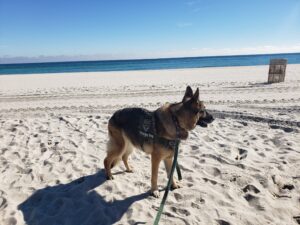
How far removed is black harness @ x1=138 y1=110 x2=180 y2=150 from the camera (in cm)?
423

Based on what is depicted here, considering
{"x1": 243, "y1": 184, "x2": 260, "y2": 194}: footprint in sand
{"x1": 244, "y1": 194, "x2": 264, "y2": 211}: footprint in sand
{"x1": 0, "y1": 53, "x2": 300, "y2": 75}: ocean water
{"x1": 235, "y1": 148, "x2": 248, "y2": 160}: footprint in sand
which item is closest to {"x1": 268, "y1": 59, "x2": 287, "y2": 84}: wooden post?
{"x1": 235, "y1": 148, "x2": 248, "y2": 160}: footprint in sand

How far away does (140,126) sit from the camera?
444cm

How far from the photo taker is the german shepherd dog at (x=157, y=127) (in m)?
4.07

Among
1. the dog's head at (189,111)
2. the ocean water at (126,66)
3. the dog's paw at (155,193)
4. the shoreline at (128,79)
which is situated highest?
the dog's head at (189,111)

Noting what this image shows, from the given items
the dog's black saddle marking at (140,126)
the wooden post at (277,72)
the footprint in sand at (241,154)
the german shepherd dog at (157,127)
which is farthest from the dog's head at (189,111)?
the wooden post at (277,72)

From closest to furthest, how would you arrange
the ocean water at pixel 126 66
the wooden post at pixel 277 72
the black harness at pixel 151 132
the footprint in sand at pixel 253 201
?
1. the footprint in sand at pixel 253 201
2. the black harness at pixel 151 132
3. the wooden post at pixel 277 72
4. the ocean water at pixel 126 66

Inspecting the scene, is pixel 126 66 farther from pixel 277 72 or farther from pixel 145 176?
pixel 145 176

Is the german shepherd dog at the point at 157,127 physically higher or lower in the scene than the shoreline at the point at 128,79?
higher

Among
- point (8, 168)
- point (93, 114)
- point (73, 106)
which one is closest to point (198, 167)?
point (8, 168)

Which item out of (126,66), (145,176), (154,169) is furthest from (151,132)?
(126,66)

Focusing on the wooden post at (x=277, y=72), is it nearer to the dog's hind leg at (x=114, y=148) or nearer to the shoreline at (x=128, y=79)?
the shoreline at (x=128, y=79)

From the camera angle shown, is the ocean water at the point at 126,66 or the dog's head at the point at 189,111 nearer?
the dog's head at the point at 189,111

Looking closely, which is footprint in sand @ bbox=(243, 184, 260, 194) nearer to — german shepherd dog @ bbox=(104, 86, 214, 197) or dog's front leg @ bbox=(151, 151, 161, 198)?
german shepherd dog @ bbox=(104, 86, 214, 197)

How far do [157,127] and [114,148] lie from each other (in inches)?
41.3
